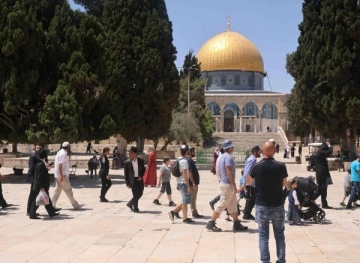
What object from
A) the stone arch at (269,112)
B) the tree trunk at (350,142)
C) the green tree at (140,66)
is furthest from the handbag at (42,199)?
the stone arch at (269,112)

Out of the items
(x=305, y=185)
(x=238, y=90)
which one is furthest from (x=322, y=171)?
(x=238, y=90)

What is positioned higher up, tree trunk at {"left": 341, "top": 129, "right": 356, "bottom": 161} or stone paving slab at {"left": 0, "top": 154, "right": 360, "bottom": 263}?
tree trunk at {"left": 341, "top": 129, "right": 356, "bottom": 161}

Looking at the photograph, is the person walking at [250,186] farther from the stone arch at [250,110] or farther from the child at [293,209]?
the stone arch at [250,110]

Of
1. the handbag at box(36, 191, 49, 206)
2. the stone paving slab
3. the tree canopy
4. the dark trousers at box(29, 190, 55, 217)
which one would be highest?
the tree canopy

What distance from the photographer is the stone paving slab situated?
7043 millimetres

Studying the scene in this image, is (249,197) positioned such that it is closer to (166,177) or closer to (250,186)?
(250,186)

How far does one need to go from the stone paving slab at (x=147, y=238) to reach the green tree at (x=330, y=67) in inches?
583

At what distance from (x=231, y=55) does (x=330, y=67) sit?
160 ft

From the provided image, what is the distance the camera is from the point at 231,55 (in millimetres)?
73750

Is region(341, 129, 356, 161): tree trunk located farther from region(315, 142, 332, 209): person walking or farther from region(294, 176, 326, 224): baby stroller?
region(294, 176, 326, 224): baby stroller

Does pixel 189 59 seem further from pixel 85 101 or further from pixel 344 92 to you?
pixel 85 101

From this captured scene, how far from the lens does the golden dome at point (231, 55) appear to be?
242 ft

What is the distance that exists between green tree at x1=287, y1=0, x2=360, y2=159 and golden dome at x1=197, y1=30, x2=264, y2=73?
149 ft

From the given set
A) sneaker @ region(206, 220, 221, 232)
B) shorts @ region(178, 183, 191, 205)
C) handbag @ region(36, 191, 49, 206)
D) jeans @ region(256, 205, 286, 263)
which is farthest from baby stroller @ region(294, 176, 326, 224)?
handbag @ region(36, 191, 49, 206)
